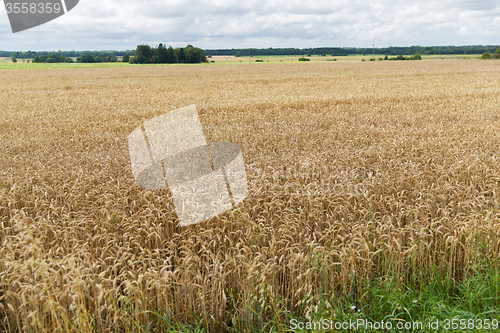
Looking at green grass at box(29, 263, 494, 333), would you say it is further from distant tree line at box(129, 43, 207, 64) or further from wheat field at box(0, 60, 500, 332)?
distant tree line at box(129, 43, 207, 64)

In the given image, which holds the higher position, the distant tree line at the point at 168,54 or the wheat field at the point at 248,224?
the distant tree line at the point at 168,54

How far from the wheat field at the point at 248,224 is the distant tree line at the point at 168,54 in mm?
90070

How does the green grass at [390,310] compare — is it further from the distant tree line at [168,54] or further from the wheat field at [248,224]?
the distant tree line at [168,54]

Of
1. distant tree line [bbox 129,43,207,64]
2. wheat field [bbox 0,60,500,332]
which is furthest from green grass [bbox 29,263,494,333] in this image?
distant tree line [bbox 129,43,207,64]

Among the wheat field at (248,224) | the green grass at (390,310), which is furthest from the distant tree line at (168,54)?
the green grass at (390,310)

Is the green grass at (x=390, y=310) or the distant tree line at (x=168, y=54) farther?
the distant tree line at (x=168, y=54)

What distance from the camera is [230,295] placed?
332 cm

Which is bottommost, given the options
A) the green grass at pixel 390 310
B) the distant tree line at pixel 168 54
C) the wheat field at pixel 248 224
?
the green grass at pixel 390 310

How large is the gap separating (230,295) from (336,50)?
160172 mm

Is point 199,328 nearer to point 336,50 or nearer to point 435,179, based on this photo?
point 435,179

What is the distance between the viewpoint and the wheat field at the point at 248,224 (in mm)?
3146

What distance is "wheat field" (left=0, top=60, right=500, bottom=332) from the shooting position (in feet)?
10.3

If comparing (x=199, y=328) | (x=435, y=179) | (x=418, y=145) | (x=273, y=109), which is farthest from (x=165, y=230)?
(x=273, y=109)

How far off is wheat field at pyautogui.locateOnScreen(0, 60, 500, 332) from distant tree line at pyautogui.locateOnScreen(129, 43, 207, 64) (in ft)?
296
